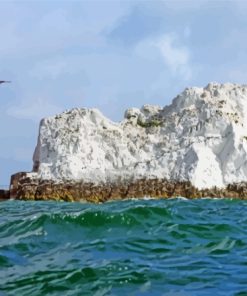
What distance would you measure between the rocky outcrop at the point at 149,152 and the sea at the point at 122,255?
18.4 metres

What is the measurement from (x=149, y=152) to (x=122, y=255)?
24.9 meters

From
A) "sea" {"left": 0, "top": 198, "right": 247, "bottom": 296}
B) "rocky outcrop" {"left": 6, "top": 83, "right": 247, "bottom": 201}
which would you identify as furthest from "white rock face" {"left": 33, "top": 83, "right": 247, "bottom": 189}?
"sea" {"left": 0, "top": 198, "right": 247, "bottom": 296}

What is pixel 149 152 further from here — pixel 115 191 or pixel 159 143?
pixel 115 191

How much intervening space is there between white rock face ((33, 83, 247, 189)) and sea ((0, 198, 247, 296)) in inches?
743

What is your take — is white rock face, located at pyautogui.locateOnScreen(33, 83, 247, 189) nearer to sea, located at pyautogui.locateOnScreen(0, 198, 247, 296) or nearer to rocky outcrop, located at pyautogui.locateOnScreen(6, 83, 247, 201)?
rocky outcrop, located at pyautogui.locateOnScreen(6, 83, 247, 201)

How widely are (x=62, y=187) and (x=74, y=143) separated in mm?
2767

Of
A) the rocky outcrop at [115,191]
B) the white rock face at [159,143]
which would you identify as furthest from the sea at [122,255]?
the white rock face at [159,143]

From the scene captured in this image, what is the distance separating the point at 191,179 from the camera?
30.4m

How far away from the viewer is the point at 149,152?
109 ft

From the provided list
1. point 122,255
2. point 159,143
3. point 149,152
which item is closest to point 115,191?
point 149,152

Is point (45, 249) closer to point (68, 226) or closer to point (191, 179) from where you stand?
point (68, 226)

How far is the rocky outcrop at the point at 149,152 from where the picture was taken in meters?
30.9

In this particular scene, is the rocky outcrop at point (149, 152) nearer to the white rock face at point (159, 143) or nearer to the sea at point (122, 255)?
the white rock face at point (159, 143)

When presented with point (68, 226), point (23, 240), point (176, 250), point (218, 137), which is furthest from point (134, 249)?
point (218, 137)
